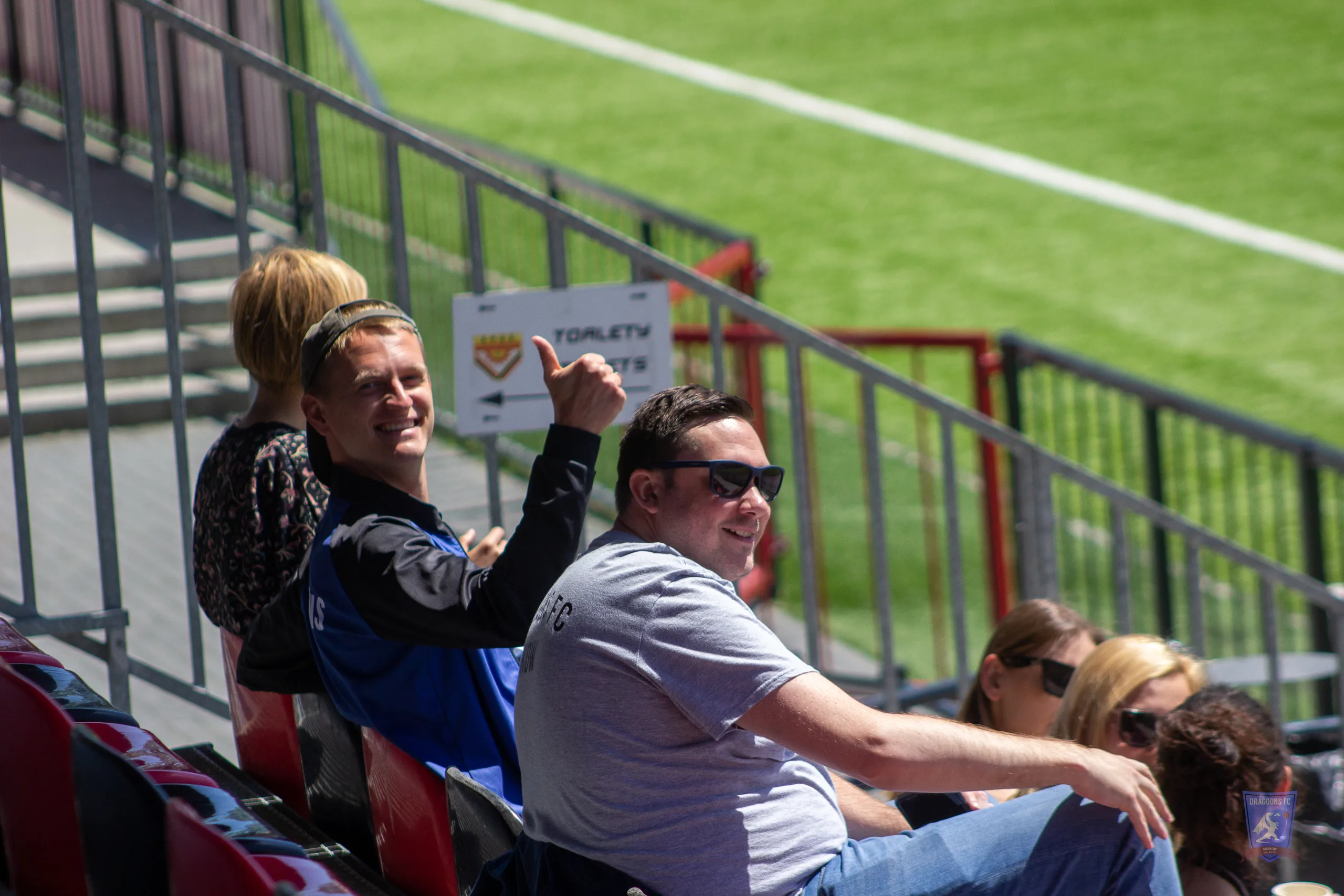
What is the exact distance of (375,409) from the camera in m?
2.98

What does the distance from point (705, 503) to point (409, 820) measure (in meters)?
0.81

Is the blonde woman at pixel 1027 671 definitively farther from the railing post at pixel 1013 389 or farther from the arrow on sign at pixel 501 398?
the railing post at pixel 1013 389

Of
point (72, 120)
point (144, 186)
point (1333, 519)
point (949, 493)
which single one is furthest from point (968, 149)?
point (72, 120)

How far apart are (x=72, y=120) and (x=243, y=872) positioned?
8.41 ft

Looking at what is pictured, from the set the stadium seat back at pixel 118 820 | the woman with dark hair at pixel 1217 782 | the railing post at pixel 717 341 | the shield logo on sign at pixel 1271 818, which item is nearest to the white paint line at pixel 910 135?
the railing post at pixel 717 341

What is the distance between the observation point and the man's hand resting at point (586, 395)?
287cm

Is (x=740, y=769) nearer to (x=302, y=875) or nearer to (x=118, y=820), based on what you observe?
(x=302, y=875)

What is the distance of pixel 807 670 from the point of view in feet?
8.27

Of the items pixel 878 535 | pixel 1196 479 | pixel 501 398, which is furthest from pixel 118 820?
pixel 1196 479

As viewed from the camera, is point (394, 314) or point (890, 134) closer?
point (394, 314)

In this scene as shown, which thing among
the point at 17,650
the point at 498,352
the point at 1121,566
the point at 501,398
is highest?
the point at 498,352

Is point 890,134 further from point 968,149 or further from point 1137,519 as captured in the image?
point 1137,519

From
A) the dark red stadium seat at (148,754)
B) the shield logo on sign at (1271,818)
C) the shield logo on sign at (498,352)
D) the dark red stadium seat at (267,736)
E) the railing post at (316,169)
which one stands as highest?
the railing post at (316,169)

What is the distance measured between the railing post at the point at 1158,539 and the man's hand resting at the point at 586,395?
4025mm
